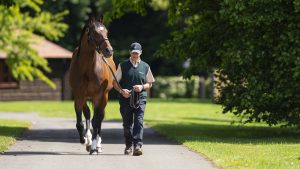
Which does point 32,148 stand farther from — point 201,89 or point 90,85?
point 201,89

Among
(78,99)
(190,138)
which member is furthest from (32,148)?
(190,138)

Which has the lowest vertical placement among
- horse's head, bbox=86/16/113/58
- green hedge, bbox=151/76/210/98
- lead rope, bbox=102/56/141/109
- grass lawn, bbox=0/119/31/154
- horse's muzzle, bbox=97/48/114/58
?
green hedge, bbox=151/76/210/98

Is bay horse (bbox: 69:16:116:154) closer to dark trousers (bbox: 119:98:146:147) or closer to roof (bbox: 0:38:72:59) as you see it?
dark trousers (bbox: 119:98:146:147)

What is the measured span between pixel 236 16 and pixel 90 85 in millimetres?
4737

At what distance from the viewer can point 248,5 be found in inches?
818

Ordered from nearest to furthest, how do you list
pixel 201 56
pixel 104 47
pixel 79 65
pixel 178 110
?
pixel 104 47 < pixel 79 65 < pixel 201 56 < pixel 178 110

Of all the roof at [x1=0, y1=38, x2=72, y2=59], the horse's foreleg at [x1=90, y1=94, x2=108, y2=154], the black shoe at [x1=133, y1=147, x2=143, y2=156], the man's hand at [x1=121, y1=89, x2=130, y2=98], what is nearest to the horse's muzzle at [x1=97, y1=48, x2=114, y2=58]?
the man's hand at [x1=121, y1=89, x2=130, y2=98]

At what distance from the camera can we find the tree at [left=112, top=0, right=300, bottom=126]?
20.7m

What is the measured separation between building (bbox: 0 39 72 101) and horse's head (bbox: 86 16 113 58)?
3783 cm

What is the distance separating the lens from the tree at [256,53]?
20672 millimetres

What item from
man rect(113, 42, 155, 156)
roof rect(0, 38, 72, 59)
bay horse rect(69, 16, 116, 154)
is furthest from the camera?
roof rect(0, 38, 72, 59)

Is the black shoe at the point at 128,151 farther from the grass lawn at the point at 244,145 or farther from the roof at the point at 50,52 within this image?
the roof at the point at 50,52

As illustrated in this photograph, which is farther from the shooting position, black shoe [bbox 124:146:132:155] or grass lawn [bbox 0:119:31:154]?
grass lawn [bbox 0:119:31:154]

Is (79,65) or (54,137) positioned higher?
(79,65)
